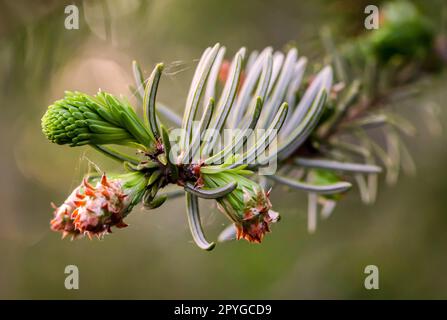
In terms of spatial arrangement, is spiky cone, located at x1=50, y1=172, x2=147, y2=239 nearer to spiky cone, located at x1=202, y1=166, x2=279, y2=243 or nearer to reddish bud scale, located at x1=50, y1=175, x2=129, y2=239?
reddish bud scale, located at x1=50, y1=175, x2=129, y2=239

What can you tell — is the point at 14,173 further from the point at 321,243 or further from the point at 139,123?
the point at 139,123

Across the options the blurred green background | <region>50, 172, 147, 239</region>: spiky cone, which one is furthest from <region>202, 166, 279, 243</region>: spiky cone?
the blurred green background

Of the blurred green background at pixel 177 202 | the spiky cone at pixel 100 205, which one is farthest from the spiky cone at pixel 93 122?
the blurred green background at pixel 177 202

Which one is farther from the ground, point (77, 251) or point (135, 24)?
point (135, 24)

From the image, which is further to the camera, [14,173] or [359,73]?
[14,173]

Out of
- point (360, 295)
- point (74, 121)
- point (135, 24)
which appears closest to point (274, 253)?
point (360, 295)
